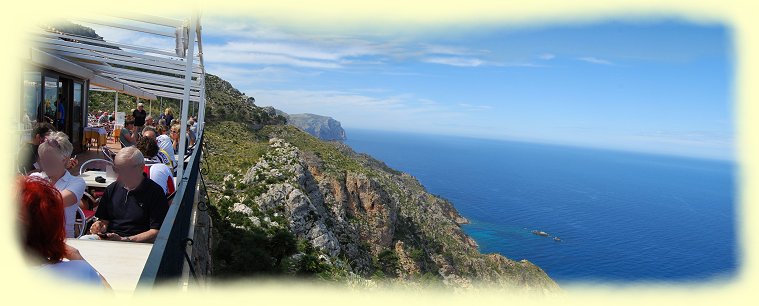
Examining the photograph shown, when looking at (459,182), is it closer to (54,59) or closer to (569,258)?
(569,258)

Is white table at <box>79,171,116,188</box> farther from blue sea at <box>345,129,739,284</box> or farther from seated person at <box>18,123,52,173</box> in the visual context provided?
blue sea at <box>345,129,739,284</box>

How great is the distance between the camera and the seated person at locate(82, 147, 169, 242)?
415 cm

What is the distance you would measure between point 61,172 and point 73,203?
11.2 inches

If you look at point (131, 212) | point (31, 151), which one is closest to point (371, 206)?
point (31, 151)

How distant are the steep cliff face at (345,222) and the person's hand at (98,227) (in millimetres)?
15472

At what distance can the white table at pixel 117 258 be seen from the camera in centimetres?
353

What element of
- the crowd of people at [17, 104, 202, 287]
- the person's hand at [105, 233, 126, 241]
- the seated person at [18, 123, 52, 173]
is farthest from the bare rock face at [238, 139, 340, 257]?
the person's hand at [105, 233, 126, 241]

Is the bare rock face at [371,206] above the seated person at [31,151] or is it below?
below

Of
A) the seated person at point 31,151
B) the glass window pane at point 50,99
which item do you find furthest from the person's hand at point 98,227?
the glass window pane at point 50,99

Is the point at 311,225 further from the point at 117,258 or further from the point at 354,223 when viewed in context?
the point at 117,258

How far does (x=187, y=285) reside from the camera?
4352mm

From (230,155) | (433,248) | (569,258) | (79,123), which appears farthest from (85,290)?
(569,258)

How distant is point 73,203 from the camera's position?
409cm

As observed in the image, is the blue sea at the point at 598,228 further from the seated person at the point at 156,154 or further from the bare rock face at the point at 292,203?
the seated person at the point at 156,154
